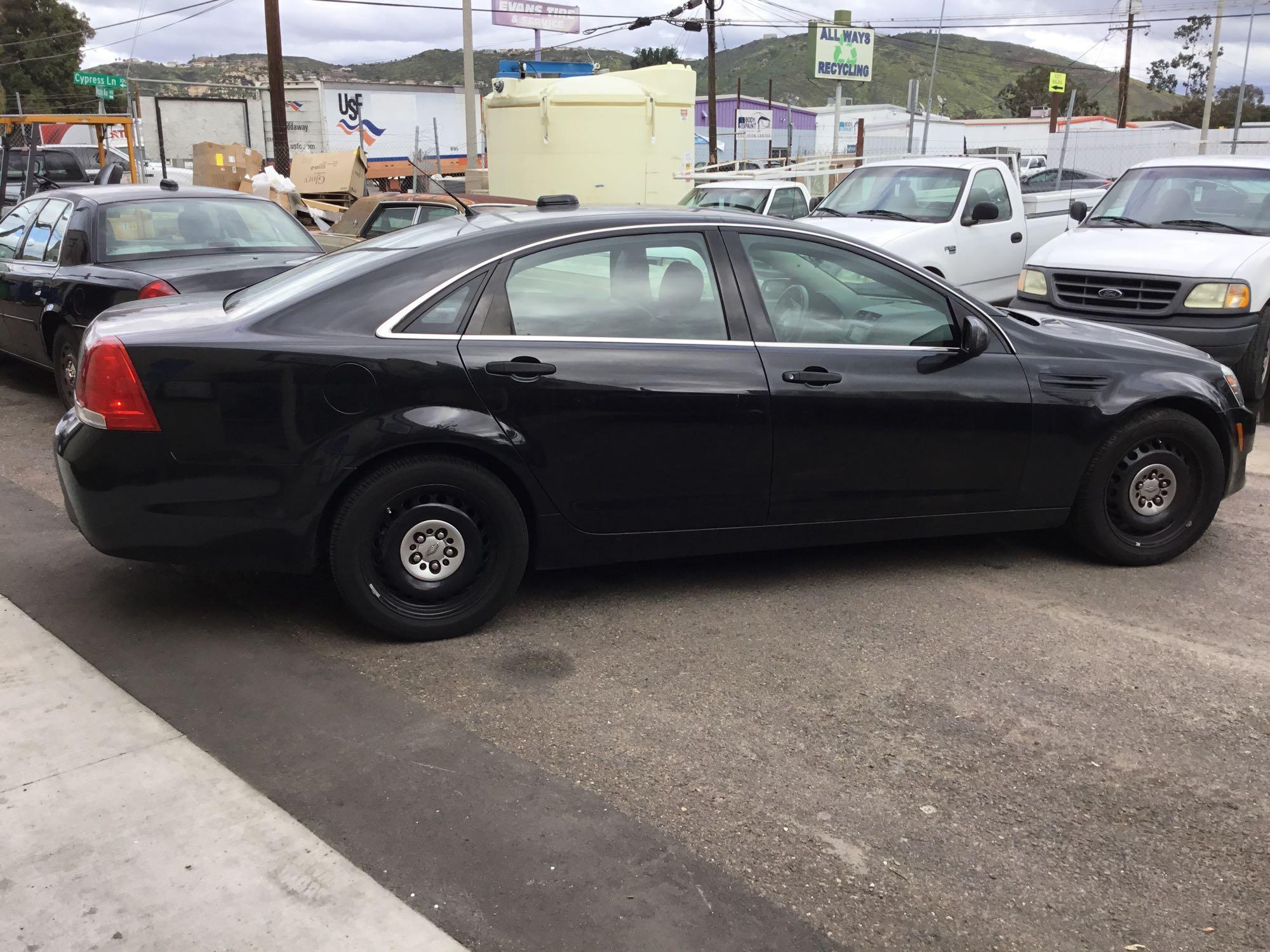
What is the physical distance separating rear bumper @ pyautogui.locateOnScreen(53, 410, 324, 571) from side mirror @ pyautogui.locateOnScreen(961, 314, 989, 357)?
272 cm

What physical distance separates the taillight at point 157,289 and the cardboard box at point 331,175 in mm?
16724

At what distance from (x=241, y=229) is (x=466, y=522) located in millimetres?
5053

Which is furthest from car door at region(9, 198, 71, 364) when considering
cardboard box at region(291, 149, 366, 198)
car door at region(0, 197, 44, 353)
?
cardboard box at region(291, 149, 366, 198)

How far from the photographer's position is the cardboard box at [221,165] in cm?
2117

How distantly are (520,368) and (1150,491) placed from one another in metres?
3.04

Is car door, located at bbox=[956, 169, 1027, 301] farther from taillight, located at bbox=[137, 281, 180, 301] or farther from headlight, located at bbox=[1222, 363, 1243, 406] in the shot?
taillight, located at bbox=[137, 281, 180, 301]

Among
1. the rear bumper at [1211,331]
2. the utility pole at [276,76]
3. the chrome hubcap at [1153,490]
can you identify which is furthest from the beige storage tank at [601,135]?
the chrome hubcap at [1153,490]

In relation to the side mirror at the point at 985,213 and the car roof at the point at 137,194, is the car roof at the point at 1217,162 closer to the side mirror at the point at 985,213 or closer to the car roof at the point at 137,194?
the side mirror at the point at 985,213

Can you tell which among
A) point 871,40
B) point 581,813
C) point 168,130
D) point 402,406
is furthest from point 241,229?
point 168,130

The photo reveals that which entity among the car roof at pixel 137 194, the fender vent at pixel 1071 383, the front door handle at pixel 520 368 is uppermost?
the car roof at pixel 137 194

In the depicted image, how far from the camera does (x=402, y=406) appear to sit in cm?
416

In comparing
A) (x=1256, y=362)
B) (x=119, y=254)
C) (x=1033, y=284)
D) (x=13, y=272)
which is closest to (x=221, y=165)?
(x=13, y=272)

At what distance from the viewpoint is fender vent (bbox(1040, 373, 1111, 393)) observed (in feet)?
16.4

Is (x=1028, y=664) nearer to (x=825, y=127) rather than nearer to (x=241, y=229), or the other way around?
(x=241, y=229)
